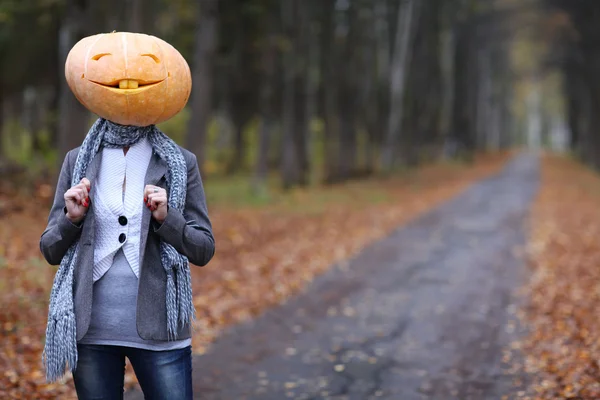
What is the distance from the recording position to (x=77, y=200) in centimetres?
309

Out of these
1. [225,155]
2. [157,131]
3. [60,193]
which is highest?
[157,131]

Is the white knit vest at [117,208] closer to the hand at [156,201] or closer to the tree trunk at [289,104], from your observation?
the hand at [156,201]

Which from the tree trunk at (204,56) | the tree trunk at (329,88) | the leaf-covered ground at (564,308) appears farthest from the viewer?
the tree trunk at (329,88)

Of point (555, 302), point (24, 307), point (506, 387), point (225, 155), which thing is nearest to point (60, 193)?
point (506, 387)

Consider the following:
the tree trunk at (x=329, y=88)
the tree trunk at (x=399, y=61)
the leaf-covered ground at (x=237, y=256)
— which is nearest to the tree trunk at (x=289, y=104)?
the leaf-covered ground at (x=237, y=256)

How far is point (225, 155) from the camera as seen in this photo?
130 ft

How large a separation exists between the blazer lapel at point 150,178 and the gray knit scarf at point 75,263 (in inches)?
1.3

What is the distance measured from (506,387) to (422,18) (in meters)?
34.6

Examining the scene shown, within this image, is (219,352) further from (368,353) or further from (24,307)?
(24,307)

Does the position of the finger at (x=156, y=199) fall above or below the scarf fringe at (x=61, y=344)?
above

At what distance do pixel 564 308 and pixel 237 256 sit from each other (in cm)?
620

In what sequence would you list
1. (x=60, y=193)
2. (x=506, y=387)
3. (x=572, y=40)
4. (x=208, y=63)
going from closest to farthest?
1. (x=60, y=193)
2. (x=506, y=387)
3. (x=208, y=63)
4. (x=572, y=40)

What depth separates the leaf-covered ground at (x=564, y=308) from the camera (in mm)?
6703

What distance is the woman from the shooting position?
317 cm
